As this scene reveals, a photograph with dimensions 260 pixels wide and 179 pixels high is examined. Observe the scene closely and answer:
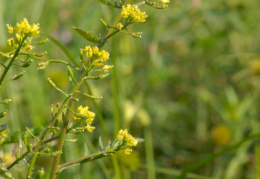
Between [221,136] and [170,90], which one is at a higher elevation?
[170,90]

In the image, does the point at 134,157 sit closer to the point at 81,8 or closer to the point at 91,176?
the point at 91,176

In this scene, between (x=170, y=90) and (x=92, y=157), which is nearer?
(x=92, y=157)

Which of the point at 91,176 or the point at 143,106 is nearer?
the point at 91,176

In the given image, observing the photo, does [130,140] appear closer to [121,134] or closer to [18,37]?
[121,134]

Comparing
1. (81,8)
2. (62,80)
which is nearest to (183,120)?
(62,80)

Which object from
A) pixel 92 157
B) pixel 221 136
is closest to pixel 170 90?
pixel 221 136

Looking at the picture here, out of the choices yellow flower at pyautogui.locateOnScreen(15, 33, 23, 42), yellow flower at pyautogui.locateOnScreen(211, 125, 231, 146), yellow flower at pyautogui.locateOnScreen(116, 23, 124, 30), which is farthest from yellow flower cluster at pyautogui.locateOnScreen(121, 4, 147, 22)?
yellow flower at pyautogui.locateOnScreen(211, 125, 231, 146)

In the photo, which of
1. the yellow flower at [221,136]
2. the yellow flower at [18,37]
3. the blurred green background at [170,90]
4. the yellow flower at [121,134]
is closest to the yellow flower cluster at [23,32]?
the yellow flower at [18,37]

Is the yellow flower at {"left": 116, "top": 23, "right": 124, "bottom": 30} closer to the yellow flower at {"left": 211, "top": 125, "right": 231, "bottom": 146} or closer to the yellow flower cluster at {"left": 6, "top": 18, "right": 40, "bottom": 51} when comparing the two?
the yellow flower cluster at {"left": 6, "top": 18, "right": 40, "bottom": 51}
